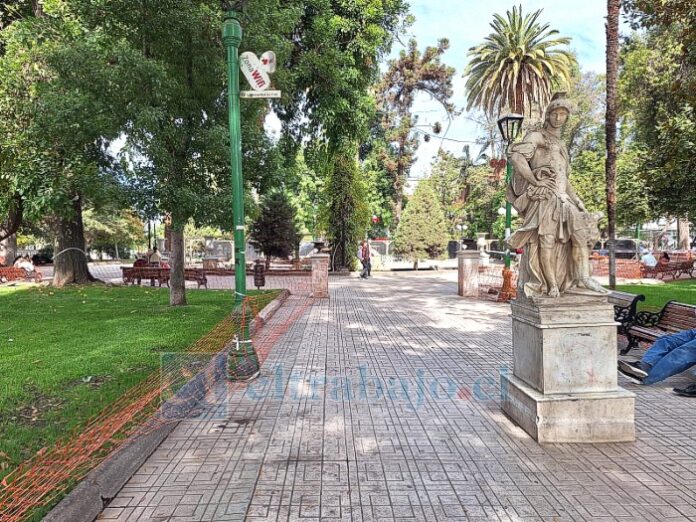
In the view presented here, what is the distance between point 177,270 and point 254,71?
6929mm

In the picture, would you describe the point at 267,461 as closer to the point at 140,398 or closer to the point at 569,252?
the point at 140,398

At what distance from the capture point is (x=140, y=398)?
4918 millimetres

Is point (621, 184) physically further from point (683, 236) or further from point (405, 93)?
point (405, 93)

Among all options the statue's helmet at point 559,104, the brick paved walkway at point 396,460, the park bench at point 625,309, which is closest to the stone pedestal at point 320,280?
the brick paved walkway at point 396,460

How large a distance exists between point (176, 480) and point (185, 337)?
4821mm

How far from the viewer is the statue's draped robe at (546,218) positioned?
164 inches

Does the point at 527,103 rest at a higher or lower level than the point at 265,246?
higher

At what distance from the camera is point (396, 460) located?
370 cm

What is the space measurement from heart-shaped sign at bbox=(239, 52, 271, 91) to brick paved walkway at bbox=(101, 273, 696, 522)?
3768mm

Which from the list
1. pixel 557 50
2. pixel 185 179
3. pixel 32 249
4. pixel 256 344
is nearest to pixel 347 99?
pixel 185 179

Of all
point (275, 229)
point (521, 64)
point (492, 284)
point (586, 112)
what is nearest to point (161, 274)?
point (275, 229)

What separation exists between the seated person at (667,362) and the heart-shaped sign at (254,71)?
19.0 ft

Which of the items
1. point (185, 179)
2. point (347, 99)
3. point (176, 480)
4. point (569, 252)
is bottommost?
point (176, 480)

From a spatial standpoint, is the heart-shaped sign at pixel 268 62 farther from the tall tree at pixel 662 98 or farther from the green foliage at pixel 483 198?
the green foliage at pixel 483 198
